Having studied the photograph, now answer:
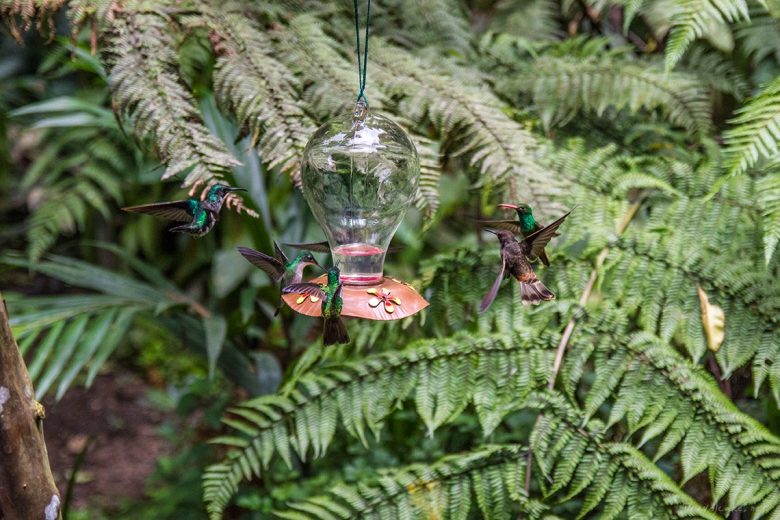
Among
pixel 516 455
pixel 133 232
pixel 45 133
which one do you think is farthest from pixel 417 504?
pixel 45 133

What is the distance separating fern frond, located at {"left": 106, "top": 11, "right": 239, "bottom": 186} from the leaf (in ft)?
3.21

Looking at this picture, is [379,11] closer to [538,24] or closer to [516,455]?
[538,24]

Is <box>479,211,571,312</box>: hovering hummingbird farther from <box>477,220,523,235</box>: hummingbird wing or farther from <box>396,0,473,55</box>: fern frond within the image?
<box>396,0,473,55</box>: fern frond

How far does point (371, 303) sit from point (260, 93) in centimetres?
60

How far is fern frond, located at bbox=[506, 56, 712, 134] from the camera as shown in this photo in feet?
6.03

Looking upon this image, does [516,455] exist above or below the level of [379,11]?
below

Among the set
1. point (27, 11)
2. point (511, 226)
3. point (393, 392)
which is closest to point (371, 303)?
point (511, 226)

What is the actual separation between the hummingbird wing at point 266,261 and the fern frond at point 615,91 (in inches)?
40.8

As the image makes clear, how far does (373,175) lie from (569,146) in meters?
0.75

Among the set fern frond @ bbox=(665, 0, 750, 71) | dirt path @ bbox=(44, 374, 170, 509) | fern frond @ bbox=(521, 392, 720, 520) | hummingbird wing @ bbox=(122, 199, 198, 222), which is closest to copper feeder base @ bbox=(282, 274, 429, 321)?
hummingbird wing @ bbox=(122, 199, 198, 222)

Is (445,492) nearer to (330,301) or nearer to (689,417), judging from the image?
(689,417)

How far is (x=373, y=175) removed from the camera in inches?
47.5

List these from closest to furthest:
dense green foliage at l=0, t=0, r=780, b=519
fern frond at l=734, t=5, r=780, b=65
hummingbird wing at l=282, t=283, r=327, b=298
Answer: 1. hummingbird wing at l=282, t=283, r=327, b=298
2. dense green foliage at l=0, t=0, r=780, b=519
3. fern frond at l=734, t=5, r=780, b=65

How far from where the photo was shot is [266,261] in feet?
3.43
